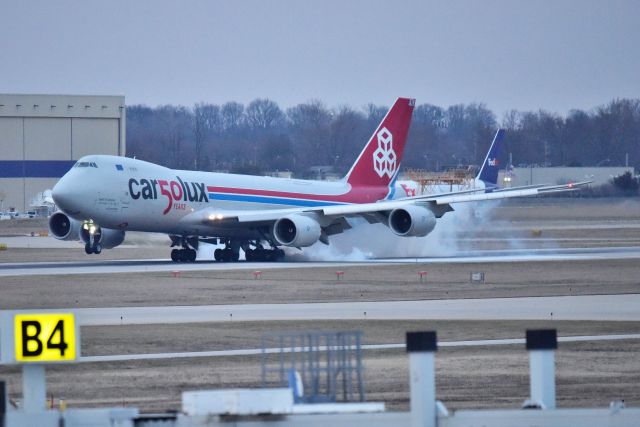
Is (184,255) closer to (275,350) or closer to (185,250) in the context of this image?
(185,250)

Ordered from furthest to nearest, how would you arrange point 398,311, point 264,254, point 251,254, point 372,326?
point 251,254 < point 264,254 < point 398,311 < point 372,326

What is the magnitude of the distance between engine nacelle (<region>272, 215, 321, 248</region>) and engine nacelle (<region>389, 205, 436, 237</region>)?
3449 mm

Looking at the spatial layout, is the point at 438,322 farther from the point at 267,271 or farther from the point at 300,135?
the point at 300,135

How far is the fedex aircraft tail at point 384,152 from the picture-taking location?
66.8 metres

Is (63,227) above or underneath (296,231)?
above

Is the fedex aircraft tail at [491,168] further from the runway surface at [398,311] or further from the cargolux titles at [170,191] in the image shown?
the runway surface at [398,311]

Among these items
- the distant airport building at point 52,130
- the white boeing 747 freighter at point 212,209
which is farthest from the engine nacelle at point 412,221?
the distant airport building at point 52,130

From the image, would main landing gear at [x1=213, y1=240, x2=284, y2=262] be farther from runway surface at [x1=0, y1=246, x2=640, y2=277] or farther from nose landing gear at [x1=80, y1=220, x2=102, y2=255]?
nose landing gear at [x1=80, y1=220, x2=102, y2=255]

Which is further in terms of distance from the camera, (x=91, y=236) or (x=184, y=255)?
(x=184, y=255)

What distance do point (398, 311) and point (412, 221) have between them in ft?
76.2

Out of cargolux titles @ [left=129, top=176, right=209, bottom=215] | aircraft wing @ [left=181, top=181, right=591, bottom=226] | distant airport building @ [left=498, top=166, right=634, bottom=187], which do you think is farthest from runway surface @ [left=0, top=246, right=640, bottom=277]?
distant airport building @ [left=498, top=166, right=634, bottom=187]

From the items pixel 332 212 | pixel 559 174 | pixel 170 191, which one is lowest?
pixel 332 212

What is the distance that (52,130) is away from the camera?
12306 centimetres

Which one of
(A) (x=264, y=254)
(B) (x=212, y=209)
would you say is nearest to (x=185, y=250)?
(B) (x=212, y=209)
